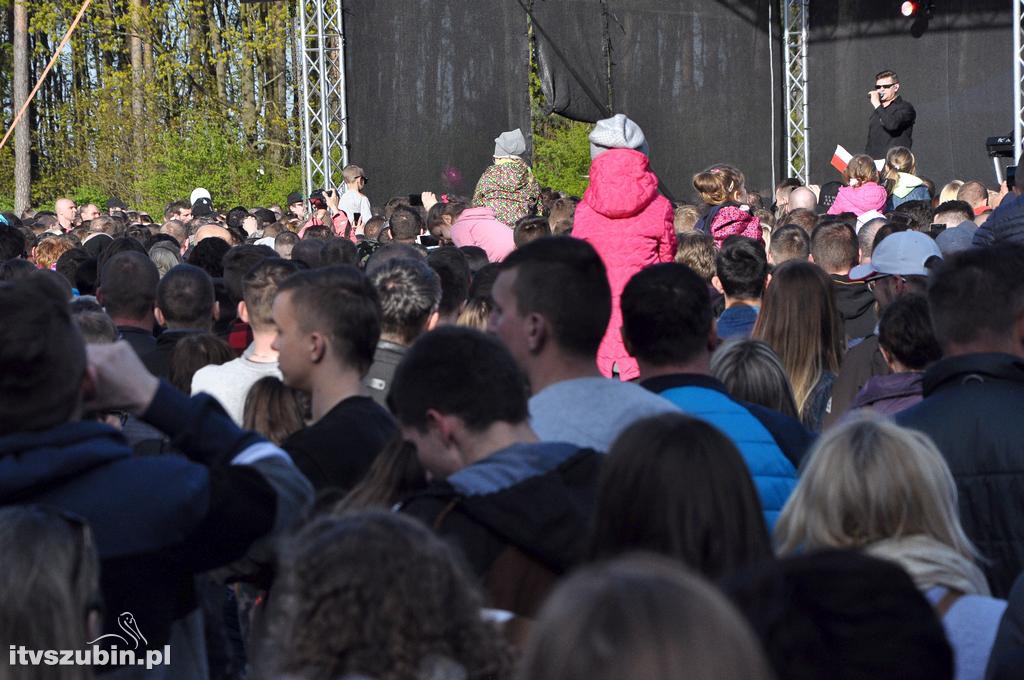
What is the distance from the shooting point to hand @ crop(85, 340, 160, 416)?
2539mm

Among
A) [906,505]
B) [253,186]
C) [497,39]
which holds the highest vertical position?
[497,39]

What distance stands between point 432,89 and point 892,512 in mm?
15166

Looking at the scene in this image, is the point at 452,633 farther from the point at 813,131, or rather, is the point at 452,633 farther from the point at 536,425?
the point at 813,131

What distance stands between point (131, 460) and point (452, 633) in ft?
3.01

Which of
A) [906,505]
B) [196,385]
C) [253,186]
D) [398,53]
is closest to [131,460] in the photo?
[906,505]

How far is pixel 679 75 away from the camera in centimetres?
1878

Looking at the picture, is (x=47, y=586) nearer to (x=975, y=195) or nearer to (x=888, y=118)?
(x=975, y=195)

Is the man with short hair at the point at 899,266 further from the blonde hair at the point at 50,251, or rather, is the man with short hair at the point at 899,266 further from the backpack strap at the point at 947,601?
the blonde hair at the point at 50,251

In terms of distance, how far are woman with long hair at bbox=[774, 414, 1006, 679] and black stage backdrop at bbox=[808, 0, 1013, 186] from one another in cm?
1672

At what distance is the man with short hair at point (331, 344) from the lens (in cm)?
374

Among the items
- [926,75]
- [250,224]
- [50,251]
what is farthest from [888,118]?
[50,251]

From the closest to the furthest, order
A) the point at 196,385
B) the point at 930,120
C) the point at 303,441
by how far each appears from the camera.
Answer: the point at 303,441
the point at 196,385
the point at 930,120

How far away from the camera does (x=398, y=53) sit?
17125 millimetres

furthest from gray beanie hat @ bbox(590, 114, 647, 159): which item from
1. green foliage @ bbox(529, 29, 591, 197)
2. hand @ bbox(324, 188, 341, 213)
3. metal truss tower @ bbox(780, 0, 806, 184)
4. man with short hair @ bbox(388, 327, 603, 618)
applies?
green foliage @ bbox(529, 29, 591, 197)
